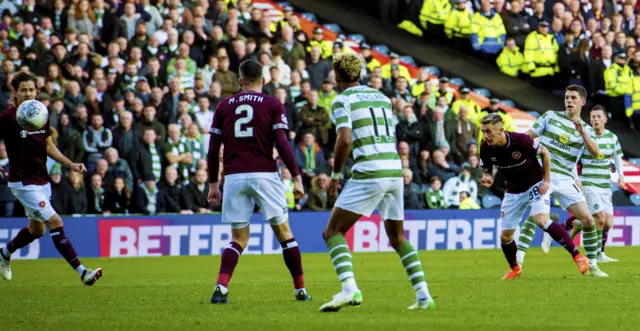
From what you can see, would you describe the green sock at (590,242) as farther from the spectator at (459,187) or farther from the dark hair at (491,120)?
the spectator at (459,187)

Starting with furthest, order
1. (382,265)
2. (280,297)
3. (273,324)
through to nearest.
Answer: (382,265) < (280,297) < (273,324)

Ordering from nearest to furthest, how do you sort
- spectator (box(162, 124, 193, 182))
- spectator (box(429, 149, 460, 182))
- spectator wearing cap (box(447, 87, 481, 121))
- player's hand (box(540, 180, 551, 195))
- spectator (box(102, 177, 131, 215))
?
player's hand (box(540, 180, 551, 195)) < spectator (box(102, 177, 131, 215)) < spectator (box(162, 124, 193, 182)) < spectator (box(429, 149, 460, 182)) < spectator wearing cap (box(447, 87, 481, 121))

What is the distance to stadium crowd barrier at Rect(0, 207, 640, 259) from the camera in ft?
75.6

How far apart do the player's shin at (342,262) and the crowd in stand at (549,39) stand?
19559mm

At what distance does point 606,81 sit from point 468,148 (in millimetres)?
4959

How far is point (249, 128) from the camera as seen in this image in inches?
483

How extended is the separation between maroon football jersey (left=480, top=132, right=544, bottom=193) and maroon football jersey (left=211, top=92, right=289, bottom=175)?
4.11m

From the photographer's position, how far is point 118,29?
83.7 feet

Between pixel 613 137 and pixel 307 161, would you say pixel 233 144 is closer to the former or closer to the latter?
pixel 613 137

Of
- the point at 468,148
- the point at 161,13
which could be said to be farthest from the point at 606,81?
the point at 161,13

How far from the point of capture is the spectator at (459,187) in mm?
26328

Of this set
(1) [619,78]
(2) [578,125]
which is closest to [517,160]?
(2) [578,125]

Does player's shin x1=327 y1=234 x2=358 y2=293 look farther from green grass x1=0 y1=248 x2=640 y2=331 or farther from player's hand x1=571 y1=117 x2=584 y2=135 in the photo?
player's hand x1=571 y1=117 x2=584 y2=135

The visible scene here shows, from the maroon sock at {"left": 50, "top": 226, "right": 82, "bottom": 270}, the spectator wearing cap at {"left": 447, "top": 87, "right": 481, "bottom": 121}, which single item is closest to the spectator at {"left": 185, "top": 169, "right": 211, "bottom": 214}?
the spectator wearing cap at {"left": 447, "top": 87, "right": 481, "bottom": 121}
